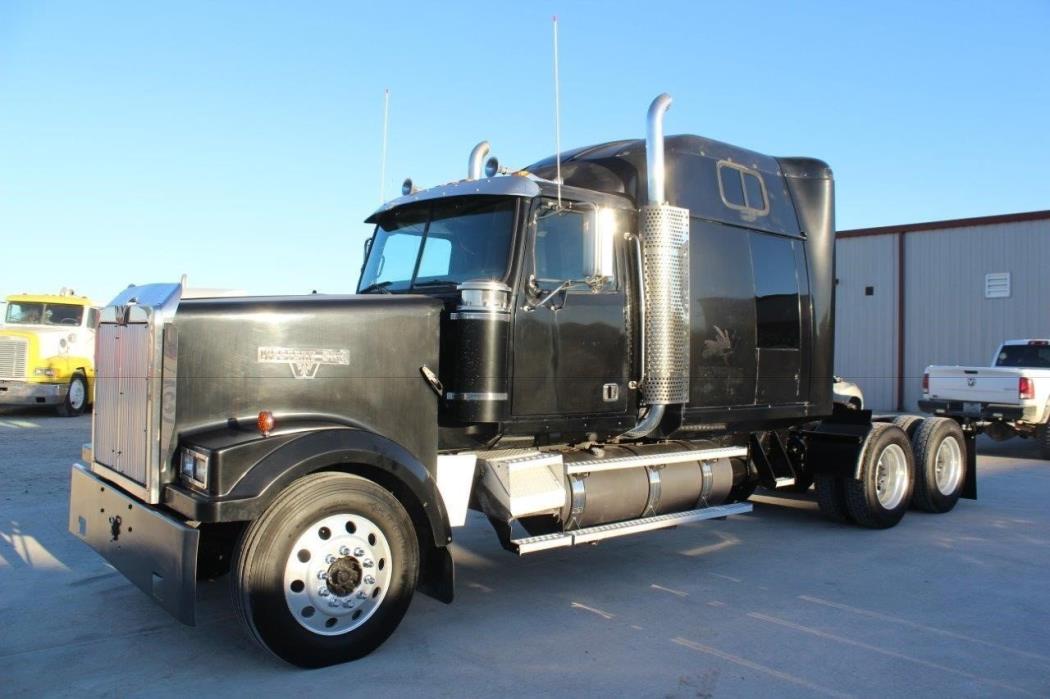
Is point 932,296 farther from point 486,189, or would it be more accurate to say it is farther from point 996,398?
point 486,189

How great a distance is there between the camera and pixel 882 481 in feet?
26.9

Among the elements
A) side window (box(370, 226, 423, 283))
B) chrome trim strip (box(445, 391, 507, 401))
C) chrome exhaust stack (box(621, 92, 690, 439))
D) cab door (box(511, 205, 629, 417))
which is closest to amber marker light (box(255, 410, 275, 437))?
chrome trim strip (box(445, 391, 507, 401))

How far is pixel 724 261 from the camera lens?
6.53 meters

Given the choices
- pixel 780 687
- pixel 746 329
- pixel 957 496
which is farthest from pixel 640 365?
pixel 957 496

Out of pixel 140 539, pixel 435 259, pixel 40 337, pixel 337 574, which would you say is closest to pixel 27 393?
pixel 40 337

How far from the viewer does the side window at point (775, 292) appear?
6820 mm

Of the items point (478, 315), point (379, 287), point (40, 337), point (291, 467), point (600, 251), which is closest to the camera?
point (291, 467)

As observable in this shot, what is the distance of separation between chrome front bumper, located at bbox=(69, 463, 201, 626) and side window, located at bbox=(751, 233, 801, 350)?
4.65 m

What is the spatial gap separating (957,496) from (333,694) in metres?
7.47

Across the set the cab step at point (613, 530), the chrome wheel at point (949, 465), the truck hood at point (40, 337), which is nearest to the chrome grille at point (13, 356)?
the truck hood at point (40, 337)

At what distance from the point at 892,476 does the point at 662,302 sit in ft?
12.8

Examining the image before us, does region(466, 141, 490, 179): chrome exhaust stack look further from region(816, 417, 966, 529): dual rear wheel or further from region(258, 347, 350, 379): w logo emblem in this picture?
region(816, 417, 966, 529): dual rear wheel

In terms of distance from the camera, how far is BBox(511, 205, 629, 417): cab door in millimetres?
5320

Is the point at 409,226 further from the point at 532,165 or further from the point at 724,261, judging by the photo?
the point at 724,261
